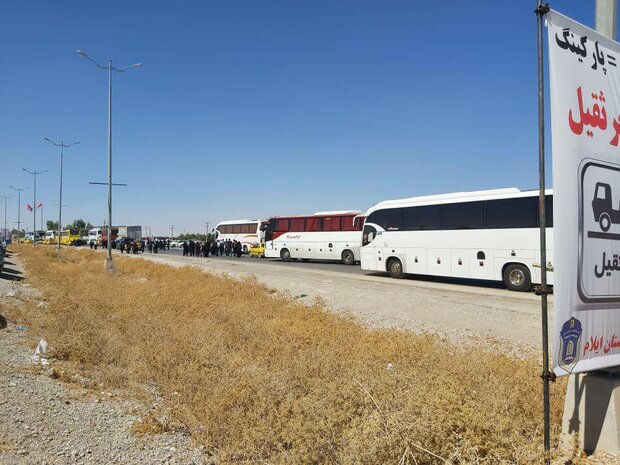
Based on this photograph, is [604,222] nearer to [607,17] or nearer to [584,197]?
[584,197]

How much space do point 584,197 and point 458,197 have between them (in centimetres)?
1487

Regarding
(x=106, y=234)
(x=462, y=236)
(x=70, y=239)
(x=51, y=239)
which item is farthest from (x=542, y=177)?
(x=51, y=239)

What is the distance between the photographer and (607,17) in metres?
3.57

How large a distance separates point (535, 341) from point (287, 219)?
90.3 feet

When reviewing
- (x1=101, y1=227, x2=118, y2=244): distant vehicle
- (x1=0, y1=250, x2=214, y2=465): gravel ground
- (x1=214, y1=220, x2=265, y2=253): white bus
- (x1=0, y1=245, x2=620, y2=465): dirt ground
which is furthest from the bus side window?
(x1=101, y1=227, x2=118, y2=244): distant vehicle

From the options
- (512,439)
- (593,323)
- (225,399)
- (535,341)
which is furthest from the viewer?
(535,341)

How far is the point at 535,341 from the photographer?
306 inches

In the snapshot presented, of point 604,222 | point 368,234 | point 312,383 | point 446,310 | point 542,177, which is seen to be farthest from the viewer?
point 368,234

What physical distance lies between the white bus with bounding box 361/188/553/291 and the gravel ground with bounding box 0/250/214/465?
41.5 ft

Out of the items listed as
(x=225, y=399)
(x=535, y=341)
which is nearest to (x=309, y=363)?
(x=225, y=399)

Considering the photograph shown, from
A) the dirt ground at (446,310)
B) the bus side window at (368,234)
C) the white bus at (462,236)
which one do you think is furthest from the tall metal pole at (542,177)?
the bus side window at (368,234)

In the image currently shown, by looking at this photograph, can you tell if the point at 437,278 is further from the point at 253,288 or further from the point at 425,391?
the point at 425,391

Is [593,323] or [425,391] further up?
[593,323]

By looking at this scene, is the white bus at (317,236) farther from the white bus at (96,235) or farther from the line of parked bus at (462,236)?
the white bus at (96,235)
